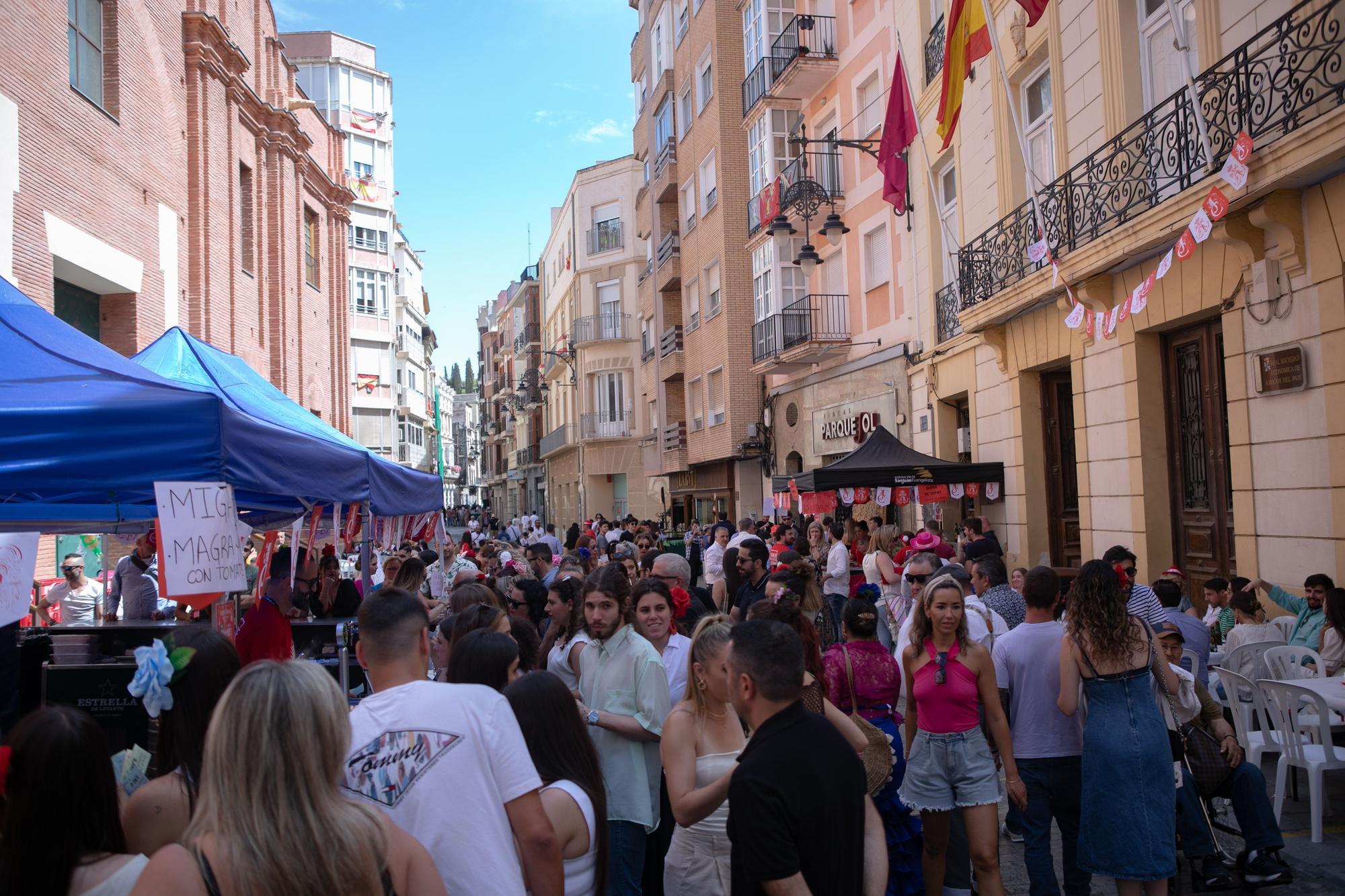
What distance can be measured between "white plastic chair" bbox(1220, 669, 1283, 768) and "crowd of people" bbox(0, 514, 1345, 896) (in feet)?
1.11

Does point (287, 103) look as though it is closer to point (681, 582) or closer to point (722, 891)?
point (681, 582)

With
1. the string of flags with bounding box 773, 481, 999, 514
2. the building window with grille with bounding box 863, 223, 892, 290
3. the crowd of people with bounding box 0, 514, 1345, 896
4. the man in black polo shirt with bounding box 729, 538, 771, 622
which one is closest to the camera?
the crowd of people with bounding box 0, 514, 1345, 896

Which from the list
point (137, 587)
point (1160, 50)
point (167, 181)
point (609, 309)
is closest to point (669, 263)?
point (609, 309)

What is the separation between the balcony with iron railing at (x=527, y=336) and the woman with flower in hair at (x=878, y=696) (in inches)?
2315

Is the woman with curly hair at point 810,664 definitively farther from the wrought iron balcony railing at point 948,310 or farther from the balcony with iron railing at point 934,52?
the balcony with iron railing at point 934,52

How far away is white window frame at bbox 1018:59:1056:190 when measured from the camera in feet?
44.9

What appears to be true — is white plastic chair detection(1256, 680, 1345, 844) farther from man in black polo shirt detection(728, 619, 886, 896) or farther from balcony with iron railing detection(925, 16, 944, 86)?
Result: balcony with iron railing detection(925, 16, 944, 86)

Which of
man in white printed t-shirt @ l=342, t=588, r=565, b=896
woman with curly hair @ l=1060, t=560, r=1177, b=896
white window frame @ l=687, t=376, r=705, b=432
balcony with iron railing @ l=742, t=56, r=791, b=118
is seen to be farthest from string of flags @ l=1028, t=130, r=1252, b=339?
white window frame @ l=687, t=376, r=705, b=432

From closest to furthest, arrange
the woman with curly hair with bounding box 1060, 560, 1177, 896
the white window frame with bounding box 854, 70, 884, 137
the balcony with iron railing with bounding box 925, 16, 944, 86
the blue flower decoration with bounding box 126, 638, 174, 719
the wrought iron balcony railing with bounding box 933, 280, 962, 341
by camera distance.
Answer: the blue flower decoration with bounding box 126, 638, 174, 719
the woman with curly hair with bounding box 1060, 560, 1177, 896
the balcony with iron railing with bounding box 925, 16, 944, 86
the wrought iron balcony railing with bounding box 933, 280, 962, 341
the white window frame with bounding box 854, 70, 884, 137

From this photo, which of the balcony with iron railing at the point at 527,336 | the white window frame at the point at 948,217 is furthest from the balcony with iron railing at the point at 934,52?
the balcony with iron railing at the point at 527,336

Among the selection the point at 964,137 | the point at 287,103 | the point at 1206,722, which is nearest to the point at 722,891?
the point at 1206,722

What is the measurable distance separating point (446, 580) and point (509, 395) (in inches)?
2406

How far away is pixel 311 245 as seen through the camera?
25422mm

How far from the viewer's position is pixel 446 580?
12461 millimetres
